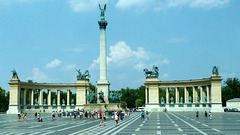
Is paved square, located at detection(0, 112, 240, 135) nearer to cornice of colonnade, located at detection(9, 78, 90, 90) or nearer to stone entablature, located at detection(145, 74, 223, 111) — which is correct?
stone entablature, located at detection(145, 74, 223, 111)

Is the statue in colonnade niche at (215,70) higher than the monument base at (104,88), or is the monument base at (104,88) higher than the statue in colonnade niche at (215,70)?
the statue in colonnade niche at (215,70)

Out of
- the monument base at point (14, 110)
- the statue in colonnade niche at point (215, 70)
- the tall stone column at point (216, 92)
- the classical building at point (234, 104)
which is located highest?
the statue in colonnade niche at point (215, 70)

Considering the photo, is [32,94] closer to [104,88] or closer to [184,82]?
[104,88]

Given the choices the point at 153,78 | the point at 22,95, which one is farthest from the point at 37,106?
the point at 153,78

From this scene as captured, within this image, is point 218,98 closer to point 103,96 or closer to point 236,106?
point 236,106

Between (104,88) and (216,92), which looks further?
(216,92)

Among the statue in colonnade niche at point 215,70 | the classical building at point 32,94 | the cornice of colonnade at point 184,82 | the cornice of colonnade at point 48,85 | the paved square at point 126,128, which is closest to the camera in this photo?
the paved square at point 126,128

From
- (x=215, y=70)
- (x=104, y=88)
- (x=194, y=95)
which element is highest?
(x=215, y=70)

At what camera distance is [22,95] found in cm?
10669

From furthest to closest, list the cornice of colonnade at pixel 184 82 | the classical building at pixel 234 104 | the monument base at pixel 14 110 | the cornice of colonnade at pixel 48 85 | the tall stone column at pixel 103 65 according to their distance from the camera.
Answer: the classical building at pixel 234 104
the cornice of colonnade at pixel 48 85
the monument base at pixel 14 110
the cornice of colonnade at pixel 184 82
the tall stone column at pixel 103 65

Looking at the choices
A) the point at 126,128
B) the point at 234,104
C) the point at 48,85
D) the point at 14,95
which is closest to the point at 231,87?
the point at 234,104

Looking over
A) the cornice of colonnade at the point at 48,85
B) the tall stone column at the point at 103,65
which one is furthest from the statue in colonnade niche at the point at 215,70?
the cornice of colonnade at the point at 48,85

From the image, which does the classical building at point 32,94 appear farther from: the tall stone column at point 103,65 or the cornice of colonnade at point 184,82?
the tall stone column at point 103,65

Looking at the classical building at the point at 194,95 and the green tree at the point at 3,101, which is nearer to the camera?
the classical building at the point at 194,95
